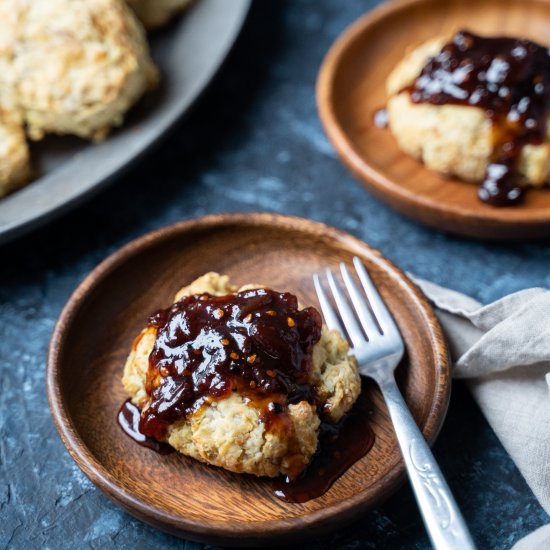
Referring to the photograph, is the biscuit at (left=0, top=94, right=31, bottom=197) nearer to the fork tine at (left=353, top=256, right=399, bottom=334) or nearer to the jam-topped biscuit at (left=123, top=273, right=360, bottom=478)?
the jam-topped biscuit at (left=123, top=273, right=360, bottom=478)

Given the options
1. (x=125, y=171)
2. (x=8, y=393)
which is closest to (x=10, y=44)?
(x=125, y=171)

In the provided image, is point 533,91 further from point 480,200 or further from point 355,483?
point 355,483

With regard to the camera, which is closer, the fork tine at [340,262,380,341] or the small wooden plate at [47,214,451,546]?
the small wooden plate at [47,214,451,546]

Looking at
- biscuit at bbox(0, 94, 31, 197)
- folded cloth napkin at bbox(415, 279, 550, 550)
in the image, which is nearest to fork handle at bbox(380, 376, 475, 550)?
folded cloth napkin at bbox(415, 279, 550, 550)

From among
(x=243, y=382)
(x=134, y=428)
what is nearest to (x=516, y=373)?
(x=243, y=382)

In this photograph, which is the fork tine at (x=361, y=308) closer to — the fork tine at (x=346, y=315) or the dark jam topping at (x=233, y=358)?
the fork tine at (x=346, y=315)

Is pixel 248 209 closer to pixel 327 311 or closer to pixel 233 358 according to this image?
pixel 327 311

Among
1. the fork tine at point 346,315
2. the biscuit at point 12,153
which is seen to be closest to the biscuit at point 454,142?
the fork tine at point 346,315
